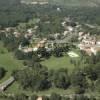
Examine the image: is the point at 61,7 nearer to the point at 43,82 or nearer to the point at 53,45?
the point at 53,45

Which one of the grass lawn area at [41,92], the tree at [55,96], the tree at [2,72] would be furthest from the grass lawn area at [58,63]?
the tree at [55,96]

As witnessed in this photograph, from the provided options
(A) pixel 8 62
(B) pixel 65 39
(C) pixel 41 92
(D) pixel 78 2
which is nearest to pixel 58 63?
(A) pixel 8 62

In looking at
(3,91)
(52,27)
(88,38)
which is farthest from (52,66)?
(52,27)

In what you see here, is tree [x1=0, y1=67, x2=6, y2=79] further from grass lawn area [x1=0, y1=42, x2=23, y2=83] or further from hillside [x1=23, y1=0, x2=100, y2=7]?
hillside [x1=23, y1=0, x2=100, y2=7]

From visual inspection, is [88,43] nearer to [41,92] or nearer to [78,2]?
[41,92]

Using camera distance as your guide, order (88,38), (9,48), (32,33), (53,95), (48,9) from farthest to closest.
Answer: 1. (48,9)
2. (32,33)
3. (88,38)
4. (9,48)
5. (53,95)

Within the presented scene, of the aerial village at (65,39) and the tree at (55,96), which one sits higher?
the tree at (55,96)

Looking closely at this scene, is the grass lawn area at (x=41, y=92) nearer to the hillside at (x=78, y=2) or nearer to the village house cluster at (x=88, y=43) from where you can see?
the village house cluster at (x=88, y=43)
